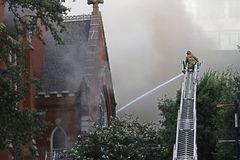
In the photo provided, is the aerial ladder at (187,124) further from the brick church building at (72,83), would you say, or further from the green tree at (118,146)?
the brick church building at (72,83)

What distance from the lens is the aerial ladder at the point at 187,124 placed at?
24.4m

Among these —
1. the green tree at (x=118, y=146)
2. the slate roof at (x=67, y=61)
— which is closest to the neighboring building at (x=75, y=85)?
the slate roof at (x=67, y=61)

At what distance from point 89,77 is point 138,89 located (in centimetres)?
994

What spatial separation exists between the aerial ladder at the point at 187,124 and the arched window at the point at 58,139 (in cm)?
826

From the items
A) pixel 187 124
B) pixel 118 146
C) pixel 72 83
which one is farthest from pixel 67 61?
pixel 187 124

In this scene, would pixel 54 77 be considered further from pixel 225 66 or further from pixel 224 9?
pixel 225 66

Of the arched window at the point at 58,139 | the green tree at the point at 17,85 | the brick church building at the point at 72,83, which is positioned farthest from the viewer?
the arched window at the point at 58,139

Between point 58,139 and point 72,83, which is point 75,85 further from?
point 58,139

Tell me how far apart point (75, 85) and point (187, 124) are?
11.2m

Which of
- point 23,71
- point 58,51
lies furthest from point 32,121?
point 58,51

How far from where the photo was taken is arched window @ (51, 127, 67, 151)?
36469mm

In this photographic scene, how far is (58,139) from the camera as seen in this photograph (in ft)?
121

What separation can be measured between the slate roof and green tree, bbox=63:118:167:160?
16.8ft

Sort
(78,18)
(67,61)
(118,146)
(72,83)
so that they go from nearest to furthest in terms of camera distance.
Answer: (118,146)
(72,83)
(67,61)
(78,18)
